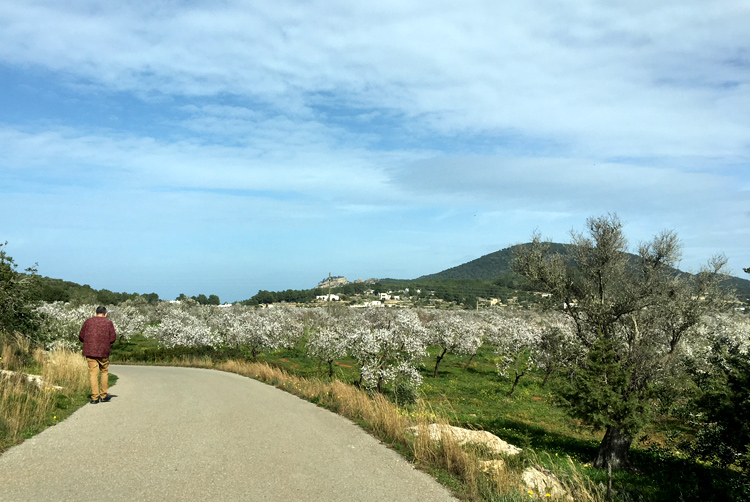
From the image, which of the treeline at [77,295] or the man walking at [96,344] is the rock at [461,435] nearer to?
the man walking at [96,344]

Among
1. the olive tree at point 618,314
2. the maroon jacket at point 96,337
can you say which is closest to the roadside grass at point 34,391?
the maroon jacket at point 96,337

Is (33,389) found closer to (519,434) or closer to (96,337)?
(96,337)

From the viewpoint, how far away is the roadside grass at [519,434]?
746cm

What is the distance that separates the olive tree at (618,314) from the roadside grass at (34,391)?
44.3 feet

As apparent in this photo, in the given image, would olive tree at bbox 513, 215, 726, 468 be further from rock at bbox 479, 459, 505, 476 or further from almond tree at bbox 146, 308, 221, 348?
almond tree at bbox 146, 308, 221, 348

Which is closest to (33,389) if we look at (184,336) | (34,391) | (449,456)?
(34,391)

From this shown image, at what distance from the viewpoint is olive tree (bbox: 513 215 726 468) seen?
539 inches

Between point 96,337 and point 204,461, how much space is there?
245 inches

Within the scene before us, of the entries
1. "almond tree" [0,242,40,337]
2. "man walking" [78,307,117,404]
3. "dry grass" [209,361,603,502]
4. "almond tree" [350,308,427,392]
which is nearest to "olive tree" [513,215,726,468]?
"dry grass" [209,361,603,502]

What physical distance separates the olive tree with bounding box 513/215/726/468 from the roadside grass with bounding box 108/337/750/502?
42.1 inches

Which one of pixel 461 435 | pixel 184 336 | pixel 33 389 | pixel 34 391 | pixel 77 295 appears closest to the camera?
pixel 461 435

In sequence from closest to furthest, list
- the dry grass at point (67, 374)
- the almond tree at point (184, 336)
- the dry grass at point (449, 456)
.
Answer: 1. the dry grass at point (449, 456)
2. the dry grass at point (67, 374)
3. the almond tree at point (184, 336)

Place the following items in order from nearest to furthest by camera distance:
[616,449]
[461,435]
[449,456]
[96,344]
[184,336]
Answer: [449,456] → [461,435] → [96,344] → [616,449] → [184,336]

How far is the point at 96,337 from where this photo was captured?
1147 centimetres
